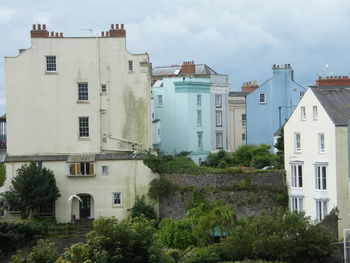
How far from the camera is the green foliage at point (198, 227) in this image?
172ft

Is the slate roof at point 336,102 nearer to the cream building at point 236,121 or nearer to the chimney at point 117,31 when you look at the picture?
the chimney at point 117,31

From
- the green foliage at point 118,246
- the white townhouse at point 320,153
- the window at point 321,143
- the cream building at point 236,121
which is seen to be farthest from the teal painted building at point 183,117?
the green foliage at point 118,246

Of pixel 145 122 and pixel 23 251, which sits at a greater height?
pixel 145 122

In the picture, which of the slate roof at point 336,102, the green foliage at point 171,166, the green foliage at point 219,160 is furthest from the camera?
the green foliage at point 219,160

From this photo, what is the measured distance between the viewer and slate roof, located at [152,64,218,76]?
300ft

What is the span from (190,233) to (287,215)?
28.3 ft

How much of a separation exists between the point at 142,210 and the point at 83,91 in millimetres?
10409

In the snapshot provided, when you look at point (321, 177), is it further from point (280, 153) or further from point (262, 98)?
point (262, 98)

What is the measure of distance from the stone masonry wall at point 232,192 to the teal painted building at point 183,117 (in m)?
17.8

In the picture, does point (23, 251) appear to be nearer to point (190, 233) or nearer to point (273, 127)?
point (190, 233)

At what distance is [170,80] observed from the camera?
81.6m

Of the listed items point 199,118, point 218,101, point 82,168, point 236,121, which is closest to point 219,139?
point 218,101

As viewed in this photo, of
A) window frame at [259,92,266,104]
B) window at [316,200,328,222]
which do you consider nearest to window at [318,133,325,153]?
window at [316,200,328,222]

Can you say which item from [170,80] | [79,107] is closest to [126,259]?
[79,107]
